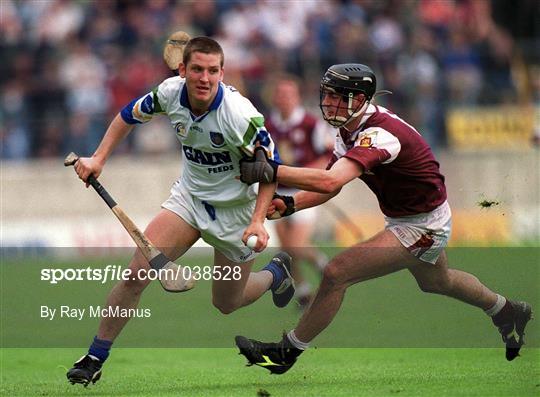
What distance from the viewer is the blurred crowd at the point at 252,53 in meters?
17.6

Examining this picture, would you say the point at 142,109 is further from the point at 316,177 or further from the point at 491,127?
the point at 491,127

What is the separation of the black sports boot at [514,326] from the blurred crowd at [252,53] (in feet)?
29.7

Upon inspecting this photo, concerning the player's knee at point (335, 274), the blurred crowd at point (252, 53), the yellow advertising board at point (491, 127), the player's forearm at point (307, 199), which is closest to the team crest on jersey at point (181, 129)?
the player's forearm at point (307, 199)

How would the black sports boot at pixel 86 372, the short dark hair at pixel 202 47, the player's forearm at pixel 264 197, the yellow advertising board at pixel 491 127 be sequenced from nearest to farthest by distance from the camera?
the player's forearm at pixel 264 197
the short dark hair at pixel 202 47
the black sports boot at pixel 86 372
the yellow advertising board at pixel 491 127

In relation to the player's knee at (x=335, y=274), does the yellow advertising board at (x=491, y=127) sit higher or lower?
lower

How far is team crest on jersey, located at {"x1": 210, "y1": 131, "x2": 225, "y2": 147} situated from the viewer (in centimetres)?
772

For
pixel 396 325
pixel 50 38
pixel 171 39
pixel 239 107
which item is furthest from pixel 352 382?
pixel 50 38

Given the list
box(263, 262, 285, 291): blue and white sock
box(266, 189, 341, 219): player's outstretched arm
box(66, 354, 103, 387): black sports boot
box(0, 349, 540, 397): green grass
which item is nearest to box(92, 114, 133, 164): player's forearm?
box(266, 189, 341, 219): player's outstretched arm

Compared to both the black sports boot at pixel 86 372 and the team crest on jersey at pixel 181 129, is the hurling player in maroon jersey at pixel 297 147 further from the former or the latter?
the black sports boot at pixel 86 372

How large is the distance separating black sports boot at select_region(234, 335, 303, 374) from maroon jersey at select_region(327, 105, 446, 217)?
1.08m

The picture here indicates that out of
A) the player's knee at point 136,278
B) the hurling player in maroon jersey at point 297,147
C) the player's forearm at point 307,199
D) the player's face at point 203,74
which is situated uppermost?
the player's face at point 203,74

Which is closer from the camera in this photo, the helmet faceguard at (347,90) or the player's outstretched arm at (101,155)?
the helmet faceguard at (347,90)

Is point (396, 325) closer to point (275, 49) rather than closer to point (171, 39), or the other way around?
point (171, 39)

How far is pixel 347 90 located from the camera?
770 cm
